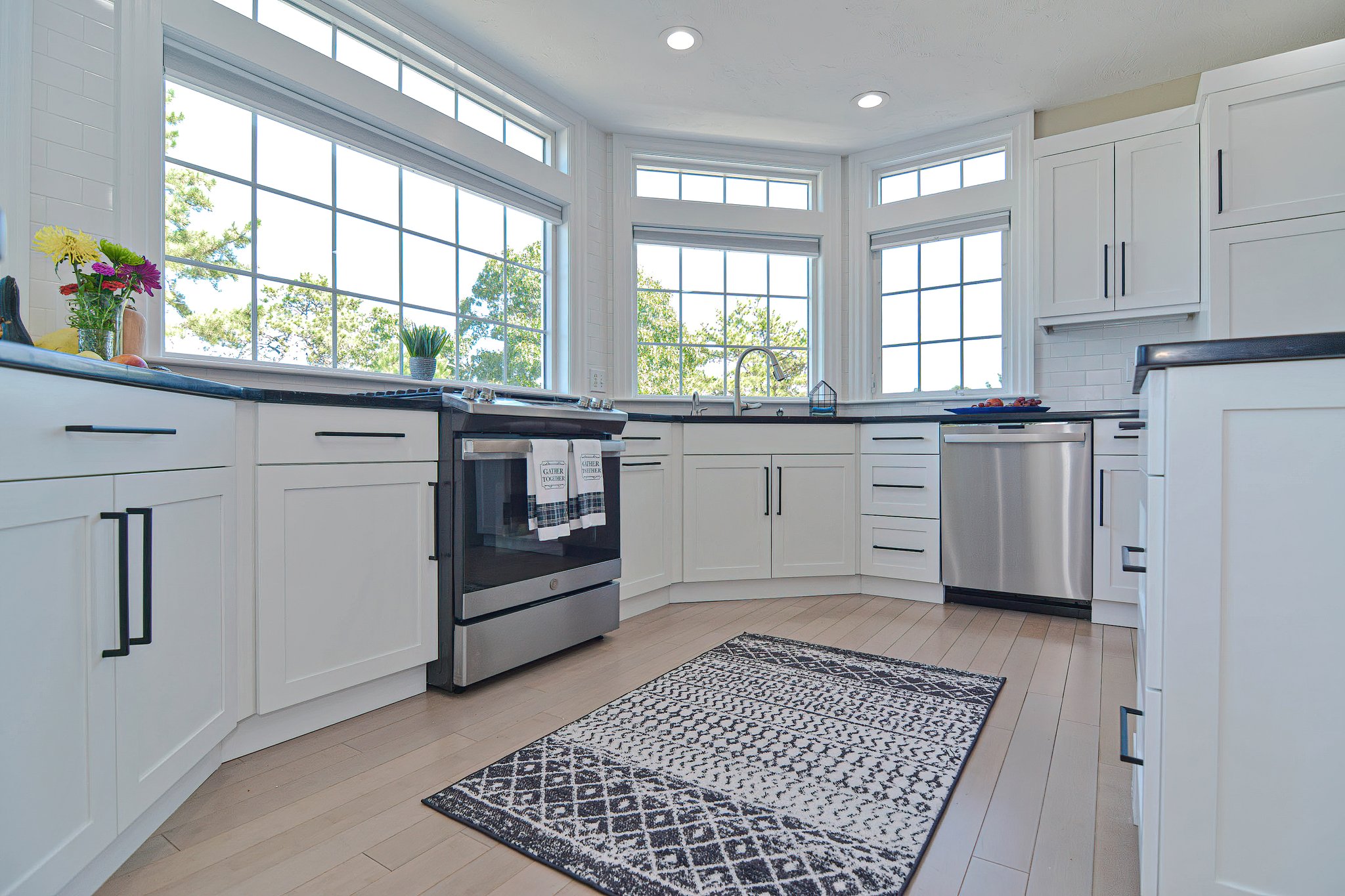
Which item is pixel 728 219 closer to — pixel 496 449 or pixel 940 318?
pixel 940 318

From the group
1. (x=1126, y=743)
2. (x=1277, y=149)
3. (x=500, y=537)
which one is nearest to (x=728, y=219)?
(x=1277, y=149)

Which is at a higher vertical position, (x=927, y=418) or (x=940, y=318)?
(x=940, y=318)

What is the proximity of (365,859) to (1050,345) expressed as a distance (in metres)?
3.76

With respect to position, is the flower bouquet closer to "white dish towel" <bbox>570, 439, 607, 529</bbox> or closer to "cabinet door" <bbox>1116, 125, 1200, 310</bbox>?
"white dish towel" <bbox>570, 439, 607, 529</bbox>

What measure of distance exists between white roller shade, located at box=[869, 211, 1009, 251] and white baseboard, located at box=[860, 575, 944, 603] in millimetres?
1979

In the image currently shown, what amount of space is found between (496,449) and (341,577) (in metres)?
0.58

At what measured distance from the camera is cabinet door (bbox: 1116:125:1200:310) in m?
3.14

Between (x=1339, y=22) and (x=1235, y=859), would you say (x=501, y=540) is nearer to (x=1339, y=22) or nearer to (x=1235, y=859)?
(x=1235, y=859)

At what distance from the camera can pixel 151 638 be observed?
122 cm

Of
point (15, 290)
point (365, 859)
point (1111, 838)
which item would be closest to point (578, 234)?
point (15, 290)

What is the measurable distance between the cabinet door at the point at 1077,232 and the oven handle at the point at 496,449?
2.80 metres

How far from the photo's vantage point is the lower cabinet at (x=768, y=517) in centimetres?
336

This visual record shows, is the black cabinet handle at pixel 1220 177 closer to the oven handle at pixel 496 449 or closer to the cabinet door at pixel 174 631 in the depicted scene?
the oven handle at pixel 496 449

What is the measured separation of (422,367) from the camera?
2629 millimetres
